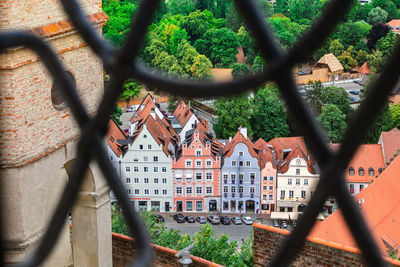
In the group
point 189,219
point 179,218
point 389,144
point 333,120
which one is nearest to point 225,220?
point 189,219

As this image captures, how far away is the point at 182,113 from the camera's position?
878 inches

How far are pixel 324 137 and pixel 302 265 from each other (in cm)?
432

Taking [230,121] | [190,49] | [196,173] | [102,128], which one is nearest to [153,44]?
[190,49]

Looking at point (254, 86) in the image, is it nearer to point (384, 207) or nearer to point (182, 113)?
point (384, 207)

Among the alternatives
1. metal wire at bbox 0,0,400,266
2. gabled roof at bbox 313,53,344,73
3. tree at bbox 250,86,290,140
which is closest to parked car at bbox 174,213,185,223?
tree at bbox 250,86,290,140

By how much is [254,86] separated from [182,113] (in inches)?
864

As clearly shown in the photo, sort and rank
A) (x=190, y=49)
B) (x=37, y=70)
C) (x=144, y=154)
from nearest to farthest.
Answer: (x=37, y=70), (x=144, y=154), (x=190, y=49)

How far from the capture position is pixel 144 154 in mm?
18062

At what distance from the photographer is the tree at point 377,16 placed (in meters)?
35.8

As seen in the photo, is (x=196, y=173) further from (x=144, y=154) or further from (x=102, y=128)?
(x=102, y=128)

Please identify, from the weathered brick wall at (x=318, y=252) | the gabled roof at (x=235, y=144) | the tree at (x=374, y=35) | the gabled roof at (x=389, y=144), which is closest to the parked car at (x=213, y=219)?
the gabled roof at (x=235, y=144)

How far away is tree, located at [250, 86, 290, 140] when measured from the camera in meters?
23.1

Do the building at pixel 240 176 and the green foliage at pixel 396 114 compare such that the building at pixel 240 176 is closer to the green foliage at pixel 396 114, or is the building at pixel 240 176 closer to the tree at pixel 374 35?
the green foliage at pixel 396 114

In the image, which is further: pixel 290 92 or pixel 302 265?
pixel 302 265
